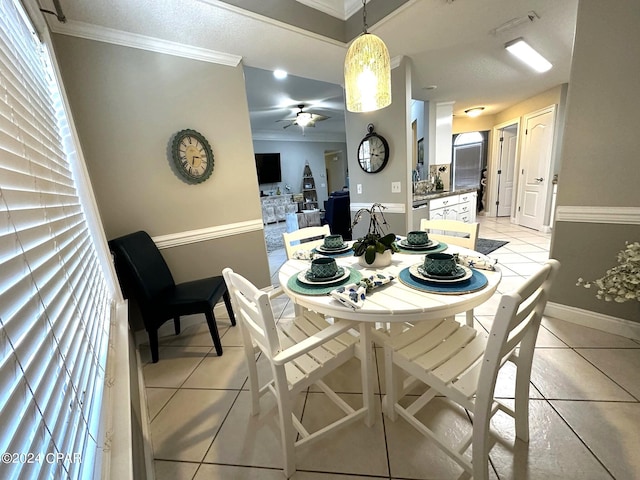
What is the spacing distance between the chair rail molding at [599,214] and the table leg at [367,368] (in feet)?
5.82

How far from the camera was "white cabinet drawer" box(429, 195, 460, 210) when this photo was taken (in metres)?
3.60

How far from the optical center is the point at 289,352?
974mm

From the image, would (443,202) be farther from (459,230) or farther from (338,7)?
(338,7)

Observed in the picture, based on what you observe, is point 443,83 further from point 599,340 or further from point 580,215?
point 599,340

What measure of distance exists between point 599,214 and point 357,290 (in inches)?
74.3

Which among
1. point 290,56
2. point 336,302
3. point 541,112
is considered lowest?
point 336,302

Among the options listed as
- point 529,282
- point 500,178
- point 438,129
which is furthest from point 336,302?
point 500,178

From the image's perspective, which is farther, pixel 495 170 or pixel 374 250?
pixel 495 170

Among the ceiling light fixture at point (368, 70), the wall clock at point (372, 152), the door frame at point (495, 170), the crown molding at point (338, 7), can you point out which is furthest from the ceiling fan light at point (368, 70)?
the door frame at point (495, 170)

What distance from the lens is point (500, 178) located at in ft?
19.3

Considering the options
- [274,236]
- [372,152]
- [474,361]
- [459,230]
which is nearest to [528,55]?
[372,152]

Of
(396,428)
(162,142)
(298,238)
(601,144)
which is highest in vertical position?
(162,142)

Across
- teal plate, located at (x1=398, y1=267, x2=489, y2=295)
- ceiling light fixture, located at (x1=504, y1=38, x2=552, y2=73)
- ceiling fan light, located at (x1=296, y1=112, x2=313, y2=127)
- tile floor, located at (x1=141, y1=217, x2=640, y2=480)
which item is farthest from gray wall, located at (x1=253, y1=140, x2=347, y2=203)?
teal plate, located at (x1=398, y1=267, x2=489, y2=295)

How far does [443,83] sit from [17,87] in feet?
13.6
